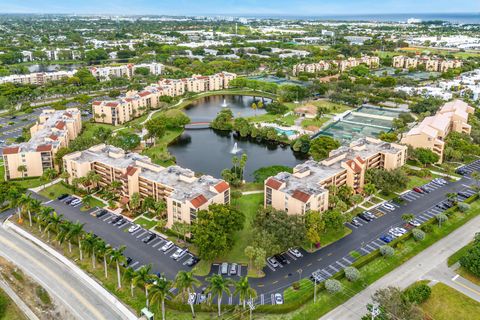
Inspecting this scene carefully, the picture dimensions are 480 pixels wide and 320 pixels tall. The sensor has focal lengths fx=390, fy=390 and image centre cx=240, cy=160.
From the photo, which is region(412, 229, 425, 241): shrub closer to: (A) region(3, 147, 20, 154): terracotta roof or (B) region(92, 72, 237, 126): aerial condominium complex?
(A) region(3, 147, 20, 154): terracotta roof

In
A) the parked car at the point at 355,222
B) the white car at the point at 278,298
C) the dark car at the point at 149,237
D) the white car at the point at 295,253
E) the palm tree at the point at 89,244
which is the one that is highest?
→ the palm tree at the point at 89,244

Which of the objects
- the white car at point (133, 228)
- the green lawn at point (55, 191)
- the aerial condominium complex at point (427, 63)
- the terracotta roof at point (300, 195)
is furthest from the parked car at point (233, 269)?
the aerial condominium complex at point (427, 63)

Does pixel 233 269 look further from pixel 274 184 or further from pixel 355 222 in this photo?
pixel 355 222

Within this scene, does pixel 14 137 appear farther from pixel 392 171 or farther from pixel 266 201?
pixel 392 171

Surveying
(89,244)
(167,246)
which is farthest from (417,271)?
(89,244)

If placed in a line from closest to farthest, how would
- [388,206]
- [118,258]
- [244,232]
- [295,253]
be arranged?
[118,258] → [295,253] → [244,232] → [388,206]

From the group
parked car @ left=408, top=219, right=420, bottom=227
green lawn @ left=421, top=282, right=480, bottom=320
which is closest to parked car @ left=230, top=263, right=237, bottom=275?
green lawn @ left=421, top=282, right=480, bottom=320

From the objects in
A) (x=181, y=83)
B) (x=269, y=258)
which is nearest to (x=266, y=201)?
(x=269, y=258)

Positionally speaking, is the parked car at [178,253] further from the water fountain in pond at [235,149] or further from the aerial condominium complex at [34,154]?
the water fountain in pond at [235,149]
